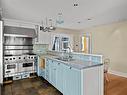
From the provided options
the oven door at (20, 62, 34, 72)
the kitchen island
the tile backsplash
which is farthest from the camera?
the tile backsplash

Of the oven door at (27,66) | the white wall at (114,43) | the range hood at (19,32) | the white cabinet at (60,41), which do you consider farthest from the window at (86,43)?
the oven door at (27,66)

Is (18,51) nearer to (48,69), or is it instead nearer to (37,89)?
(48,69)

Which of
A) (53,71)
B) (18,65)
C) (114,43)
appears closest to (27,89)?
(53,71)

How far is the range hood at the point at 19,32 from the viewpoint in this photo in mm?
3656

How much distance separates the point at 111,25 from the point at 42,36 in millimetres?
3026

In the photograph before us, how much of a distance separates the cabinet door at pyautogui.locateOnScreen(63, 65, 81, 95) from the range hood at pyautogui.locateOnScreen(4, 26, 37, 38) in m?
2.42

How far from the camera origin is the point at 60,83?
2.48 meters

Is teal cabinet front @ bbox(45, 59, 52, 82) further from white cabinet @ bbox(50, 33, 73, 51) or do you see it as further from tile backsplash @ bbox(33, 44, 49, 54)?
white cabinet @ bbox(50, 33, 73, 51)

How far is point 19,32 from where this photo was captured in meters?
3.85

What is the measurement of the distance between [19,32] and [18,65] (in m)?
1.24

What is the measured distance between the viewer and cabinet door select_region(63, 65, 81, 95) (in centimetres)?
190

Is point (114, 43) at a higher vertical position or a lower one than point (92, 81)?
higher

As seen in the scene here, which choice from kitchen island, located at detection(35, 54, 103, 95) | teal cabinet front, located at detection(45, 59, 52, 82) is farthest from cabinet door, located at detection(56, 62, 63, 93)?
teal cabinet front, located at detection(45, 59, 52, 82)

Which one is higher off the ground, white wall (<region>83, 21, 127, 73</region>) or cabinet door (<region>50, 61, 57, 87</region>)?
white wall (<region>83, 21, 127, 73</region>)
